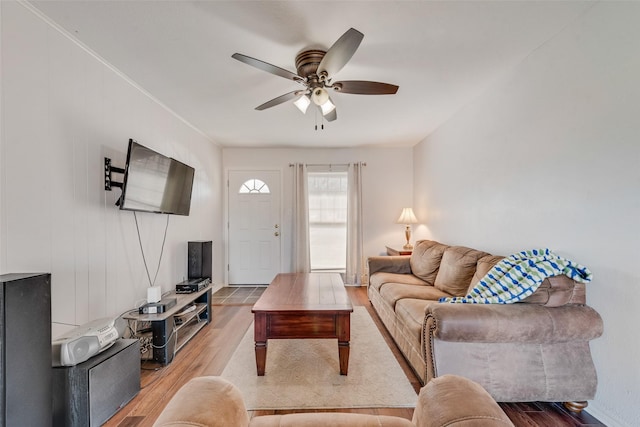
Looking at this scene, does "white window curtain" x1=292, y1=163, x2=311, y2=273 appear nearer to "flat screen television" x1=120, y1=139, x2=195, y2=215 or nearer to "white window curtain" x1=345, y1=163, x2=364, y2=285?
"white window curtain" x1=345, y1=163, x2=364, y2=285

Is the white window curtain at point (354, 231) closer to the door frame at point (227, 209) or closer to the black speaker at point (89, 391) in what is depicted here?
the door frame at point (227, 209)

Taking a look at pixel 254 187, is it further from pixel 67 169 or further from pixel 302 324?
pixel 302 324

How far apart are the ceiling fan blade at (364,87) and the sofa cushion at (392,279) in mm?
2090

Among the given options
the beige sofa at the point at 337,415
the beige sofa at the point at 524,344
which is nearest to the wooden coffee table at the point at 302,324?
the beige sofa at the point at 524,344

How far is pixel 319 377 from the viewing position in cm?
205

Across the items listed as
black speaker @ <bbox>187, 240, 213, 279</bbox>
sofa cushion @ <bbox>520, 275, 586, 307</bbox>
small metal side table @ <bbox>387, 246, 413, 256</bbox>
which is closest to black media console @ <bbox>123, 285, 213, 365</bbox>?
black speaker @ <bbox>187, 240, 213, 279</bbox>

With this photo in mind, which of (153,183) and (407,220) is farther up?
(153,183)

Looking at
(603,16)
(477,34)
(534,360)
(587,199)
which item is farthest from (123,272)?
(603,16)

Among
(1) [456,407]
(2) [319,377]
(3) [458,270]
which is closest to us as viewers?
(1) [456,407]

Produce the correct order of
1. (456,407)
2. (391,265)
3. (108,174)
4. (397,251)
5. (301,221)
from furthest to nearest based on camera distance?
(301,221) < (397,251) < (391,265) < (108,174) < (456,407)

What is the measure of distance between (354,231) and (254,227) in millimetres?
1806

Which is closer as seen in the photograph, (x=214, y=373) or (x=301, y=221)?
(x=214, y=373)

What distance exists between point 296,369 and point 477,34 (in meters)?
2.80

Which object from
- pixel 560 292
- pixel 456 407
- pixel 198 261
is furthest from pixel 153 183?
pixel 560 292
